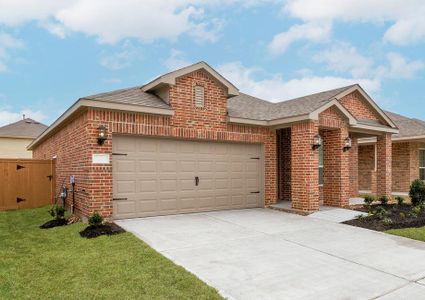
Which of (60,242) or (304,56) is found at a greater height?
(304,56)

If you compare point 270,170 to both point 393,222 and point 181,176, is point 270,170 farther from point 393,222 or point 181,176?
point 393,222

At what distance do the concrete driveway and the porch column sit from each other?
43.0 inches

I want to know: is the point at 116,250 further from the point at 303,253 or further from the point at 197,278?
the point at 303,253

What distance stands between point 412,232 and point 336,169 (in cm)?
370

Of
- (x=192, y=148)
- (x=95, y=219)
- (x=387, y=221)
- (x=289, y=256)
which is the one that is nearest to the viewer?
(x=289, y=256)

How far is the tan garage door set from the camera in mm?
8742

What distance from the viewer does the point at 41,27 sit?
14.8 m

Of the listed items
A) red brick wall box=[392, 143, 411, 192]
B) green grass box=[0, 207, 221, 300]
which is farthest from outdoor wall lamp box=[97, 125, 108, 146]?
red brick wall box=[392, 143, 411, 192]

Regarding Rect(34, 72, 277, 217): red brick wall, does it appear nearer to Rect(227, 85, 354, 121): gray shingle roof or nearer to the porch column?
Rect(227, 85, 354, 121): gray shingle roof

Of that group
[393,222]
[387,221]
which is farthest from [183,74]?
[393,222]

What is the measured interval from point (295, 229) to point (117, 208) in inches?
180

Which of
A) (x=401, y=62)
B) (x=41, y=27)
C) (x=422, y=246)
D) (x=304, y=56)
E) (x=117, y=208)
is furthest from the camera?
(x=401, y=62)

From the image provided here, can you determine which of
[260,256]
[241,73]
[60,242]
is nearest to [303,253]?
[260,256]

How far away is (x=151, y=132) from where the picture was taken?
8969 millimetres
